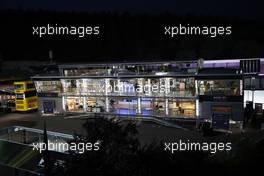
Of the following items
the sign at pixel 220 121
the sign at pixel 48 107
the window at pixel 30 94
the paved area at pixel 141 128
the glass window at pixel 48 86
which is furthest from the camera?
the window at pixel 30 94

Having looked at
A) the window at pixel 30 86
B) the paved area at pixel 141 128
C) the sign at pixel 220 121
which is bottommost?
the paved area at pixel 141 128

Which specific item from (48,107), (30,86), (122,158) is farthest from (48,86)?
(122,158)

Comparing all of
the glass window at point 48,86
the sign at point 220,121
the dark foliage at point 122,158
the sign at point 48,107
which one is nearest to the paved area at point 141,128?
the sign at point 220,121

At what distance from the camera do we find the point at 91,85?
37594 millimetres

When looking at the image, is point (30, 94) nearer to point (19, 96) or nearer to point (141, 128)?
point (19, 96)

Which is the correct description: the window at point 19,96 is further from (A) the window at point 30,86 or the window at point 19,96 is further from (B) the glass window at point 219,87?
(B) the glass window at point 219,87

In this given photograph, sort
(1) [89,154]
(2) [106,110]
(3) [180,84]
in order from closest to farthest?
(1) [89,154]
(3) [180,84]
(2) [106,110]

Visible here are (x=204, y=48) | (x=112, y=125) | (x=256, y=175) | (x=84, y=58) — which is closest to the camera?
(x=112, y=125)

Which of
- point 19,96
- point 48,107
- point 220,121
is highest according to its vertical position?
point 19,96

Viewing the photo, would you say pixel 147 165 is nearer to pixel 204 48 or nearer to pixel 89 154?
pixel 89 154

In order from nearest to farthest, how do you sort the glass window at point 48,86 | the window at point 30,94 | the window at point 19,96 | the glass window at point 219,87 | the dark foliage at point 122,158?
the dark foliage at point 122,158, the glass window at point 219,87, the glass window at point 48,86, the window at point 19,96, the window at point 30,94

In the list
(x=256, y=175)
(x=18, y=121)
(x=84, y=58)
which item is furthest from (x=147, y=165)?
(x=84, y=58)

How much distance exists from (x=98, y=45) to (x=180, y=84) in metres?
57.9

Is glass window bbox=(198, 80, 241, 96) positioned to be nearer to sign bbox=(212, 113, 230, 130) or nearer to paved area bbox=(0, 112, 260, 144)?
sign bbox=(212, 113, 230, 130)
